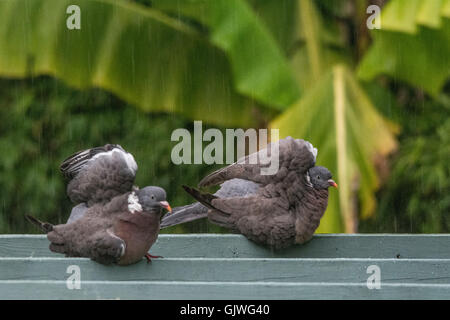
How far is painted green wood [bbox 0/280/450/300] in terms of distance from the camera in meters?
2.42

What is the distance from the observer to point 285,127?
173 inches

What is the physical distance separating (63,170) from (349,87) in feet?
6.73

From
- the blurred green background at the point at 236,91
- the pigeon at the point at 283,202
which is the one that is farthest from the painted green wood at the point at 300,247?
the blurred green background at the point at 236,91

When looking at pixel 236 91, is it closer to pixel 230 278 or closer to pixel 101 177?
pixel 101 177

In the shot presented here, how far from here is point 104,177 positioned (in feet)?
9.36

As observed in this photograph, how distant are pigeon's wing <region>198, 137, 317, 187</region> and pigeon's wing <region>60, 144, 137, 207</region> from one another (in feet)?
1.86

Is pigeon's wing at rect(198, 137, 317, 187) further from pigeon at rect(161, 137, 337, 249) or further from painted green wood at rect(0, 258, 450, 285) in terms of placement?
painted green wood at rect(0, 258, 450, 285)

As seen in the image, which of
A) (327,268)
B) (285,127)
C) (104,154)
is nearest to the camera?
(327,268)

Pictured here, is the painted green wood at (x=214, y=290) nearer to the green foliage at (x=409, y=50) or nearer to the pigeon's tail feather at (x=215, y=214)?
the pigeon's tail feather at (x=215, y=214)

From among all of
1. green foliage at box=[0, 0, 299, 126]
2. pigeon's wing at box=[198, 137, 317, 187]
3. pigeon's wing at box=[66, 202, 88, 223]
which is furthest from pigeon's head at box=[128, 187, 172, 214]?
green foliage at box=[0, 0, 299, 126]

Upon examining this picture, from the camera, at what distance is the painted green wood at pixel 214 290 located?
2416mm

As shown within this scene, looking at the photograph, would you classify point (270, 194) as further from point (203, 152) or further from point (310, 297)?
point (203, 152)

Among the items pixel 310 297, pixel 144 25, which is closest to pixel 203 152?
pixel 144 25

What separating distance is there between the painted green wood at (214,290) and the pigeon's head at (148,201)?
0.30m
